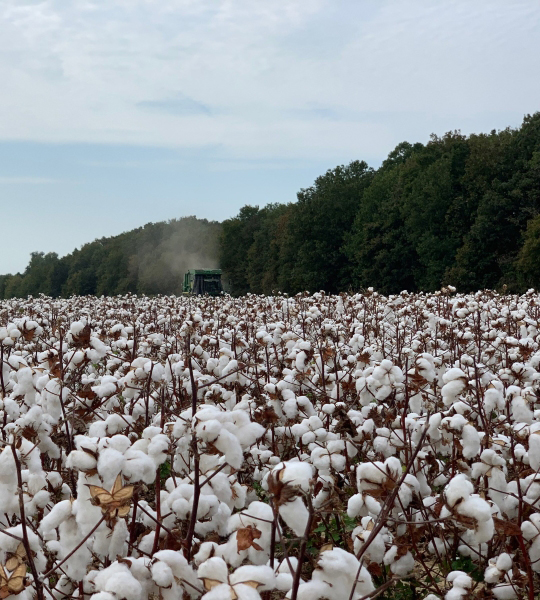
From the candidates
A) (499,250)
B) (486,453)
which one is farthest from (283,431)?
(499,250)

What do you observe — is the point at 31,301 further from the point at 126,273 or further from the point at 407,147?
the point at 126,273

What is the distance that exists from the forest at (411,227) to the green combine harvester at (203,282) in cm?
846

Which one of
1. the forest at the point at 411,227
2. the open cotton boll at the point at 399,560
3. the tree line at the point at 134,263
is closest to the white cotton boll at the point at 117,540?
the open cotton boll at the point at 399,560

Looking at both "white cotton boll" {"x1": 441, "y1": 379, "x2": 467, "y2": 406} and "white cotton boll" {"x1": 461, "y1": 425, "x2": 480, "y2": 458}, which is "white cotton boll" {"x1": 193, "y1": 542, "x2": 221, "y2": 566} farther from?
"white cotton boll" {"x1": 441, "y1": 379, "x2": 467, "y2": 406}

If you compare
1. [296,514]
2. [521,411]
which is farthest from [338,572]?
[521,411]

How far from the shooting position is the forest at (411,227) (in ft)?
158

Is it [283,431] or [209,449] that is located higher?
[209,449]

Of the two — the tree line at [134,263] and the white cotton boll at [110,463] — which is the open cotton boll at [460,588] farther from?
the tree line at [134,263]

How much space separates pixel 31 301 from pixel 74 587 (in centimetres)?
2133

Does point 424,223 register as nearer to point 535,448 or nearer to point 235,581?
point 535,448

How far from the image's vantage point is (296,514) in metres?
2.04

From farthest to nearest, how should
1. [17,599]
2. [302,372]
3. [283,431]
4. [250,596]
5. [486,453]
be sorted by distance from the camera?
1. [302,372]
2. [283,431]
3. [486,453]
4. [17,599]
5. [250,596]

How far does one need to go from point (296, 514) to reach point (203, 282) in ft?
169

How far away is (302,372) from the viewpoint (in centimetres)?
552
